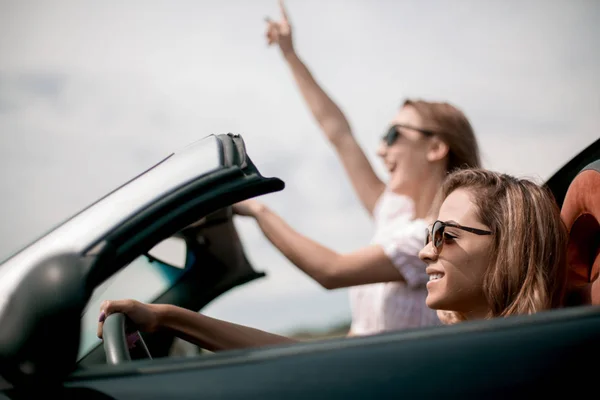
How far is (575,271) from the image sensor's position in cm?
197

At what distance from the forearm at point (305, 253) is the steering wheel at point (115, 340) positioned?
1112 mm

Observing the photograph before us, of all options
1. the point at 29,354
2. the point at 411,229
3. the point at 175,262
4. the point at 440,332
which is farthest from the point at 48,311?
the point at 411,229

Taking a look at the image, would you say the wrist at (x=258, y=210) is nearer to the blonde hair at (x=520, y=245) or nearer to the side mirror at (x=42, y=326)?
the blonde hair at (x=520, y=245)

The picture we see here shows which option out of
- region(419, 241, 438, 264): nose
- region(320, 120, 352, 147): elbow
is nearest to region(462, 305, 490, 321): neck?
region(419, 241, 438, 264): nose

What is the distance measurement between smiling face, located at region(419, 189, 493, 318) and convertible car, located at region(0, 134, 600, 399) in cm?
39

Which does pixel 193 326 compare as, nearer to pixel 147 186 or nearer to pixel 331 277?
pixel 147 186

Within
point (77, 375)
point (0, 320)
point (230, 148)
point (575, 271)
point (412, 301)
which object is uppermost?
point (230, 148)

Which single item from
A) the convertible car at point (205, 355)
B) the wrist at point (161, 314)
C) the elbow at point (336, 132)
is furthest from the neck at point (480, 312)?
the elbow at point (336, 132)

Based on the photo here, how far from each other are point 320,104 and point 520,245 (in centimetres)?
197

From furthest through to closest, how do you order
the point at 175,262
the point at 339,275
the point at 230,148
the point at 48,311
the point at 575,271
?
the point at 339,275 < the point at 175,262 < the point at 575,271 < the point at 230,148 < the point at 48,311

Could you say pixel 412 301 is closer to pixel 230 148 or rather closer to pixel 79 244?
pixel 230 148

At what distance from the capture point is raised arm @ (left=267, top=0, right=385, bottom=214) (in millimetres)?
3451

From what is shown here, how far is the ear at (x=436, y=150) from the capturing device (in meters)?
2.95

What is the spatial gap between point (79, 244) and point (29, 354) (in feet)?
0.62
